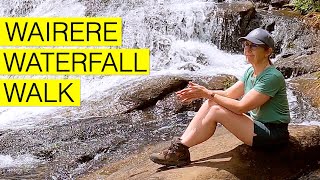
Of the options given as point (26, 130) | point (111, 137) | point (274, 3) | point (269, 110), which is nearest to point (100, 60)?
point (26, 130)

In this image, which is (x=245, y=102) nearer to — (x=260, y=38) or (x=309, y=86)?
(x=260, y=38)

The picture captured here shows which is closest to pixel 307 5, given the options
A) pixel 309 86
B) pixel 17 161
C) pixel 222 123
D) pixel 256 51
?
pixel 309 86

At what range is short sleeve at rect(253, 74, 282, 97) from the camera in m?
3.69

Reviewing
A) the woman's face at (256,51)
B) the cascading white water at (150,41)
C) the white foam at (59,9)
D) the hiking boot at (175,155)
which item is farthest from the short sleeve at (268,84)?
the white foam at (59,9)

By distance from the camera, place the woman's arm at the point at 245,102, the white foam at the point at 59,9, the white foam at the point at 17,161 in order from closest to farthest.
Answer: the woman's arm at the point at 245,102
the white foam at the point at 17,161
the white foam at the point at 59,9

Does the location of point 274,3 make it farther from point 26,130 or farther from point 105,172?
point 105,172

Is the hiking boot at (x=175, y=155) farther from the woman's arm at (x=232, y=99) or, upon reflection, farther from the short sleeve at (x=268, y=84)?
the short sleeve at (x=268, y=84)

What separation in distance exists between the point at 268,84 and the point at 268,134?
41 cm

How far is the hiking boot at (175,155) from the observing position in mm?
3971

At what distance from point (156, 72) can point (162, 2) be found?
4226mm

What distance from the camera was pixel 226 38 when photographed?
1181 cm

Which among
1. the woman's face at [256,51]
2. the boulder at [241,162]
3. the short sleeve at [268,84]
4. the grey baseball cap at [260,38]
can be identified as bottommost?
the boulder at [241,162]

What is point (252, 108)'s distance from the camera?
12.1ft

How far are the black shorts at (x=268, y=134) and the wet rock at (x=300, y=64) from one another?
17.8 ft
